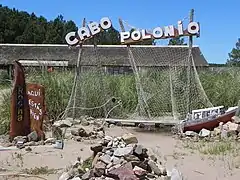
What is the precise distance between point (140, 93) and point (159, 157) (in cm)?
557

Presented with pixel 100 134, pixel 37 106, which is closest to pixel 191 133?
pixel 100 134

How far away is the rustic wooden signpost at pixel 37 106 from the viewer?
34.1 feet

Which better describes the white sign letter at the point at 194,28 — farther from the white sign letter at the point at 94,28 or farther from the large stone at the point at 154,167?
the large stone at the point at 154,167

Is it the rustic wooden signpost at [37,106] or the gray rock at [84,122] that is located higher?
the rustic wooden signpost at [37,106]

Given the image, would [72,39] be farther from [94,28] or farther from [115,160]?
[115,160]

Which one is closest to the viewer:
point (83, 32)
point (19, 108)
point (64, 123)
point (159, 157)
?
point (159, 157)

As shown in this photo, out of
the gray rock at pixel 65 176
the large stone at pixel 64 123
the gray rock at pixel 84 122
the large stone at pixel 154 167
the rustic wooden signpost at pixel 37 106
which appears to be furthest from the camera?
the gray rock at pixel 84 122

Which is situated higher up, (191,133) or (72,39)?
(72,39)

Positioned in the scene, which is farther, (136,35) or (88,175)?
(136,35)

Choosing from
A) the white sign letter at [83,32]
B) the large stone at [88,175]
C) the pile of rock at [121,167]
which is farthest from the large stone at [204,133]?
the large stone at [88,175]

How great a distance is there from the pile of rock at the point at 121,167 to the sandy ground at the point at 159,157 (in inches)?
26.0

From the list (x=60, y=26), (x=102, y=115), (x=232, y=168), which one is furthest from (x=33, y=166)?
(x=60, y=26)

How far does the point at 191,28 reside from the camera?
44.5ft

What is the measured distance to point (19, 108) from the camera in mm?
10492
